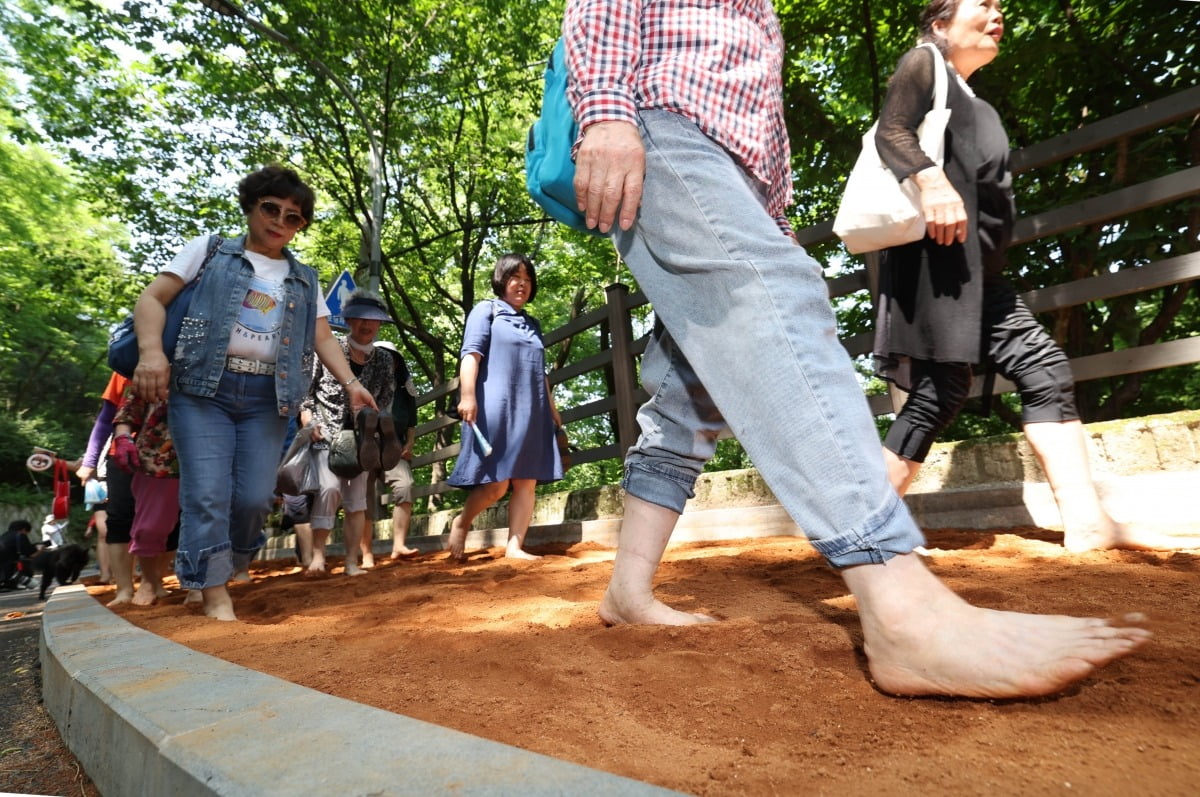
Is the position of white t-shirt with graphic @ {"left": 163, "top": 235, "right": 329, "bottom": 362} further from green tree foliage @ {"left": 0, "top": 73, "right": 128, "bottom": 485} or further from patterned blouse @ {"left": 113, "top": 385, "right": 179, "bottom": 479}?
green tree foliage @ {"left": 0, "top": 73, "right": 128, "bottom": 485}

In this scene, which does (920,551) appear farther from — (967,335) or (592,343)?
(592,343)

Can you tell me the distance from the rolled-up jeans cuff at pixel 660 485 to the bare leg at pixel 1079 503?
1.69 metres

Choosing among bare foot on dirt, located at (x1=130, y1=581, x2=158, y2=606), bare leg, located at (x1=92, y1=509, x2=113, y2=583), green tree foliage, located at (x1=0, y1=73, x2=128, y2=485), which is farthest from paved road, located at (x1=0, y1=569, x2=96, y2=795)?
green tree foliage, located at (x1=0, y1=73, x2=128, y2=485)

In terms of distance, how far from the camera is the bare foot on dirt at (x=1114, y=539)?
280 centimetres

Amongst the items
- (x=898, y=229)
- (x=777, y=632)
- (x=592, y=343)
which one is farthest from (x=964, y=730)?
(x=592, y=343)

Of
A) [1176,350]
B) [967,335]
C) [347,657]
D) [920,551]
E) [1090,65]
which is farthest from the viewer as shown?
[1090,65]

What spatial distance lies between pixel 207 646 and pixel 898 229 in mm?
2571

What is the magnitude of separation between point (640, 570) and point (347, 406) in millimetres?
3902

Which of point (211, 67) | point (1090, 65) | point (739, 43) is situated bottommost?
point (739, 43)

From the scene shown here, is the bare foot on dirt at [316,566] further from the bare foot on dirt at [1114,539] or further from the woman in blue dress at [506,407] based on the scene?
the bare foot on dirt at [1114,539]

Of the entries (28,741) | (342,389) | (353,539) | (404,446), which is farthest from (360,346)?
(28,741)

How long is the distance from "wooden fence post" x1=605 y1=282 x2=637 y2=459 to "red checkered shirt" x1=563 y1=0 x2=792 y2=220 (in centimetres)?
458

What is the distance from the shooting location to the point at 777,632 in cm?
179

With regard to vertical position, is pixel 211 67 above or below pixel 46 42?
below
